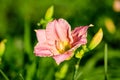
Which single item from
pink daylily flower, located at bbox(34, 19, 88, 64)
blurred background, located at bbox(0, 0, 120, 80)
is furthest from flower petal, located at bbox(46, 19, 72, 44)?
blurred background, located at bbox(0, 0, 120, 80)

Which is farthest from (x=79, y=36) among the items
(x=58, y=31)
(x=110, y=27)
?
(x=110, y=27)


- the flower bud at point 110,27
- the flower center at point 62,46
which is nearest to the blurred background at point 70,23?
the flower bud at point 110,27

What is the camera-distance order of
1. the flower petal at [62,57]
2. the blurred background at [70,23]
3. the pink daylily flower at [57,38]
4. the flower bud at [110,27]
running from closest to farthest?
1. the flower petal at [62,57]
2. the pink daylily flower at [57,38]
3. the blurred background at [70,23]
4. the flower bud at [110,27]

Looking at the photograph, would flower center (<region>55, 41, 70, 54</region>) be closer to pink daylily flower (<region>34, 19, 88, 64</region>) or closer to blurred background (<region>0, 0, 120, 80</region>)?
pink daylily flower (<region>34, 19, 88, 64</region>)


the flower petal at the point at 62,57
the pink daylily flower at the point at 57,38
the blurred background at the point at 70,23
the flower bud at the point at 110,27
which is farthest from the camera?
the flower bud at the point at 110,27

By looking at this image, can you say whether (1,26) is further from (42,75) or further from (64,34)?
(64,34)

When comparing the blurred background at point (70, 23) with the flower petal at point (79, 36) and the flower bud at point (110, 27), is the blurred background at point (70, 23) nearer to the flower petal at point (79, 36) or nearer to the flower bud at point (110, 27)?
the flower bud at point (110, 27)
